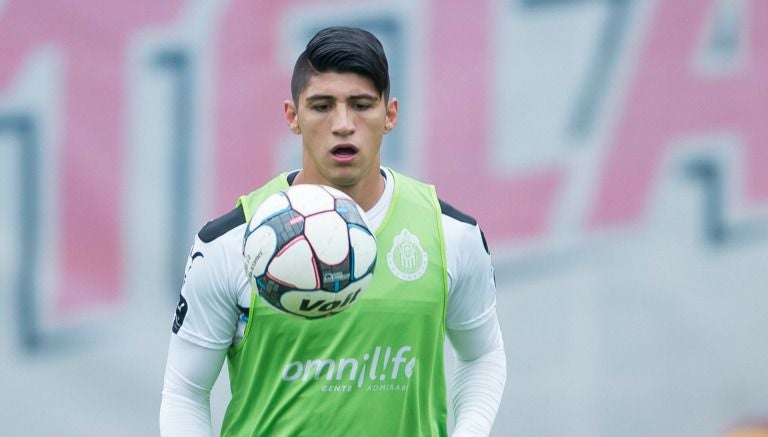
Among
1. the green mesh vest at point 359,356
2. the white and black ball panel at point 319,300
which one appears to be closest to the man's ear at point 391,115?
the green mesh vest at point 359,356

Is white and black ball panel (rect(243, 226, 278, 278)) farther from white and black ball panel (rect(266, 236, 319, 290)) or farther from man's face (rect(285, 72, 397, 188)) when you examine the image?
man's face (rect(285, 72, 397, 188))

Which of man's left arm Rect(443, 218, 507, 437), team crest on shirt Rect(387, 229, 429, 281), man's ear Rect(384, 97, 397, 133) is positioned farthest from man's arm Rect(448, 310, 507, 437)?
man's ear Rect(384, 97, 397, 133)

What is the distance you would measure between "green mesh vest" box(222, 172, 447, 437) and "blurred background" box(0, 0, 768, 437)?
7.14ft

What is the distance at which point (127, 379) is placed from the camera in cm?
582

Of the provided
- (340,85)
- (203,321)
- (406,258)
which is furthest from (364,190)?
(203,321)

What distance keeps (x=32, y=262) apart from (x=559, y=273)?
2215 millimetres

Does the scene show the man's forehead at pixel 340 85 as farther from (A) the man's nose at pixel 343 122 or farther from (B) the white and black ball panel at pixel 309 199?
(B) the white and black ball panel at pixel 309 199

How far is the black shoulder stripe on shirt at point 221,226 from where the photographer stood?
3596 millimetres

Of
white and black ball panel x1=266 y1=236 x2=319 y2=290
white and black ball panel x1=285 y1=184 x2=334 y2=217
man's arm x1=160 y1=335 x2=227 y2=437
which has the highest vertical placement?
white and black ball panel x1=285 y1=184 x2=334 y2=217

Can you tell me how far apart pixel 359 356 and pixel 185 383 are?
460 millimetres

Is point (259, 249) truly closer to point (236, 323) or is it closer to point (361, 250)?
point (361, 250)

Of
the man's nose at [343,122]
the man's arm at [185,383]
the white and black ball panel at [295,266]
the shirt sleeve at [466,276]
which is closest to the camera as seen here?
the white and black ball panel at [295,266]

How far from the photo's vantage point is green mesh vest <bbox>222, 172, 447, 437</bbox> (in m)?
3.59

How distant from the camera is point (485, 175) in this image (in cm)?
604
